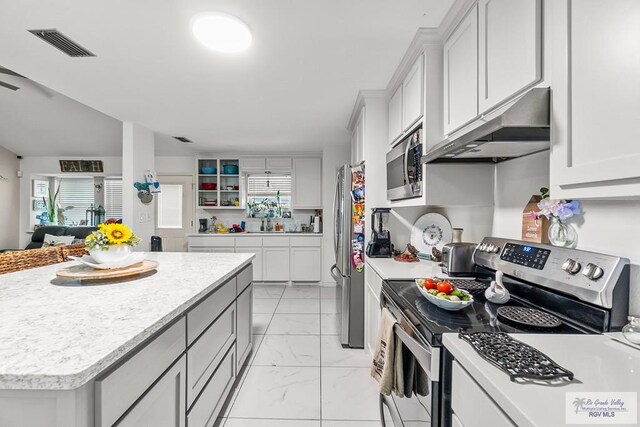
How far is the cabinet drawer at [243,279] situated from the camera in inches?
86.0

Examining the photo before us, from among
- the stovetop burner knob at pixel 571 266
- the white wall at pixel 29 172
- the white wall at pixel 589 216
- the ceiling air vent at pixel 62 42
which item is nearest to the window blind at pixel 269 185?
the white wall at pixel 29 172

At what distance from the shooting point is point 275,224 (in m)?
5.54

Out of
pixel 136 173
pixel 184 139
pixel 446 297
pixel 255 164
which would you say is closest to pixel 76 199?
pixel 184 139

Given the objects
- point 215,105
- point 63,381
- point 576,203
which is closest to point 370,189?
point 576,203

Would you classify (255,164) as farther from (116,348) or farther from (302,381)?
(116,348)

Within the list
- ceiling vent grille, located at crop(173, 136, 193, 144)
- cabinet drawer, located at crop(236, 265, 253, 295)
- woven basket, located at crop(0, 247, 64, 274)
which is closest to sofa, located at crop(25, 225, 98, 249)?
ceiling vent grille, located at crop(173, 136, 193, 144)

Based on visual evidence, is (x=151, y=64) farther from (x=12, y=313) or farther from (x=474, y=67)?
(x=474, y=67)

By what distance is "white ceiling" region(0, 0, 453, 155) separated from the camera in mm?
1595

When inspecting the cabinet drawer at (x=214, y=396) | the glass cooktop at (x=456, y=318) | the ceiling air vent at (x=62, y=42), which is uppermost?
the ceiling air vent at (x=62, y=42)

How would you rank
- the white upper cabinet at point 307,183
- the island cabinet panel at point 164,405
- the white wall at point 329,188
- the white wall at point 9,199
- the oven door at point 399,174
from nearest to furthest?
the island cabinet panel at point 164,405, the oven door at point 399,174, the white wall at point 329,188, the white upper cabinet at point 307,183, the white wall at point 9,199

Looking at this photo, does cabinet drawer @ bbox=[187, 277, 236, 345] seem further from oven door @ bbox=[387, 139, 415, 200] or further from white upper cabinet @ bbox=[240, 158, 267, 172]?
white upper cabinet @ bbox=[240, 158, 267, 172]

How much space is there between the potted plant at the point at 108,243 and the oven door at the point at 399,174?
5.85 ft

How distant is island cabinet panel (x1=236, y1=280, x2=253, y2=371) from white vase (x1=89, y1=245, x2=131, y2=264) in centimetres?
82

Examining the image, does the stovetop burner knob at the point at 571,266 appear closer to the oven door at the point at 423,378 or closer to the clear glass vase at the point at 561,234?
the clear glass vase at the point at 561,234
